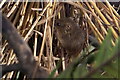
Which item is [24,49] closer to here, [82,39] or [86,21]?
[82,39]

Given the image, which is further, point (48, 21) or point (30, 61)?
point (48, 21)

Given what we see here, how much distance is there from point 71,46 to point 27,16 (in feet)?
0.78

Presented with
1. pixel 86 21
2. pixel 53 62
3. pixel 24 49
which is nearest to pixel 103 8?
pixel 86 21

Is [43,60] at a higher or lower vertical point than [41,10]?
lower

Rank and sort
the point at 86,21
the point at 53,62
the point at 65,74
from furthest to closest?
the point at 86,21 < the point at 53,62 < the point at 65,74

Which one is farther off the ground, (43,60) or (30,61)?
(30,61)

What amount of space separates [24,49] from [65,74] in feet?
0.23

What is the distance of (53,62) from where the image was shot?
0.80 metres

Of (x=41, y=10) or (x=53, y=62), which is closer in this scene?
(x=53, y=62)

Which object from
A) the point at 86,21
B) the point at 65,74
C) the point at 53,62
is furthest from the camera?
the point at 86,21

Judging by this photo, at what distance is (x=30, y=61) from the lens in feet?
1.27

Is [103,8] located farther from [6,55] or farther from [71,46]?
[6,55]

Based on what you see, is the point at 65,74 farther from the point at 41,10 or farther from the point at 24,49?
the point at 41,10

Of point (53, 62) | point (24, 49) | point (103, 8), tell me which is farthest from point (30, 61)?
point (103, 8)
